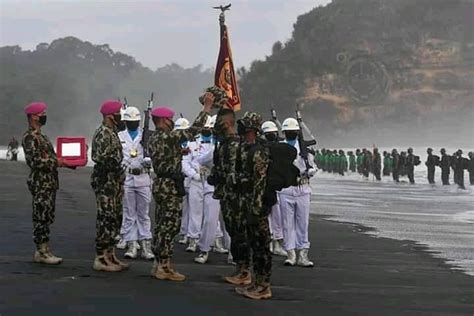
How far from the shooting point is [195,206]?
36.0 feet

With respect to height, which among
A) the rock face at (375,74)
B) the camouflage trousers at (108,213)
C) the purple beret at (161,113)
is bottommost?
the camouflage trousers at (108,213)

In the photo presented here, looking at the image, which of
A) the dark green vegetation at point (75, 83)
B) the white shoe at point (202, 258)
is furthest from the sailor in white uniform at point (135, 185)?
the dark green vegetation at point (75, 83)

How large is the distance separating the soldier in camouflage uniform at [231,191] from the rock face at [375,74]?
77.0 meters

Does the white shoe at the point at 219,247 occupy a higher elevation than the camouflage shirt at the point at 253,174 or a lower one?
lower

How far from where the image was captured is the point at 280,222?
11.1m

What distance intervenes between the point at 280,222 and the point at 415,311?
399 centimetres

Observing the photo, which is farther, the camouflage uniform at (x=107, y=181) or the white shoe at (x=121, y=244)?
the white shoe at (x=121, y=244)

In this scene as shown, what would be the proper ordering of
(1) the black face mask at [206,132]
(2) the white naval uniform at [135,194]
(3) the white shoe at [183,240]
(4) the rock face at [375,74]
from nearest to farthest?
(1) the black face mask at [206,132] < (2) the white naval uniform at [135,194] < (3) the white shoe at [183,240] < (4) the rock face at [375,74]

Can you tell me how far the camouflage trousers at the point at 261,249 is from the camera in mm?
7590

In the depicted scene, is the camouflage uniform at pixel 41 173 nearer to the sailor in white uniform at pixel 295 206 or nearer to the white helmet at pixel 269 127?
the white helmet at pixel 269 127

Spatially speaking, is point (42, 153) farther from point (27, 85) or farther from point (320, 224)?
point (27, 85)

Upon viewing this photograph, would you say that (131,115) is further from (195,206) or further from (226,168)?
(226,168)

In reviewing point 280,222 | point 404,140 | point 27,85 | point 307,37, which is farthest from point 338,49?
point 280,222

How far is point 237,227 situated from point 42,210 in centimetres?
241
